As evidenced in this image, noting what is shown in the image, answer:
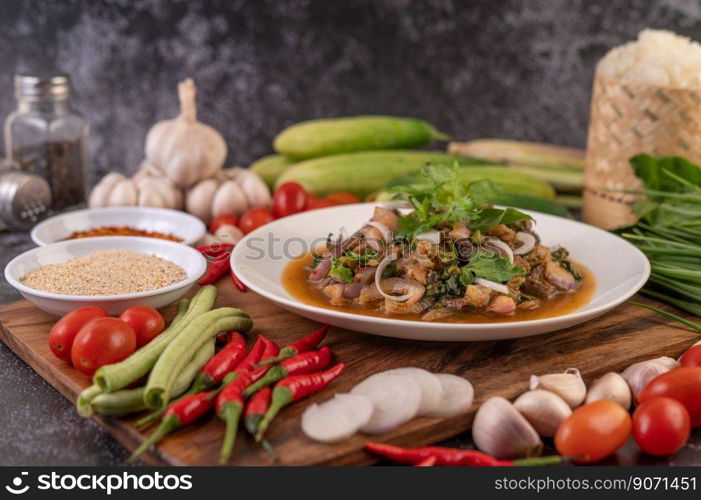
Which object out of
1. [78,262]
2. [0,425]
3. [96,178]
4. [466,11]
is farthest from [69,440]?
[466,11]

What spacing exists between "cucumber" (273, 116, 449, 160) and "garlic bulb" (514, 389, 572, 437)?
375 cm

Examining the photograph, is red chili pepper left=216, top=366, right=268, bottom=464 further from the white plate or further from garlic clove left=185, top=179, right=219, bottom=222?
garlic clove left=185, top=179, right=219, bottom=222

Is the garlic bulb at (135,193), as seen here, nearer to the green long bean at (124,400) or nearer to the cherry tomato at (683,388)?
the green long bean at (124,400)

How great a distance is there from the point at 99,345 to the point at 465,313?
1489 millimetres

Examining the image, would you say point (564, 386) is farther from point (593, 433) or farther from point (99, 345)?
point (99, 345)

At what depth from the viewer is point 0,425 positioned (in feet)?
9.48

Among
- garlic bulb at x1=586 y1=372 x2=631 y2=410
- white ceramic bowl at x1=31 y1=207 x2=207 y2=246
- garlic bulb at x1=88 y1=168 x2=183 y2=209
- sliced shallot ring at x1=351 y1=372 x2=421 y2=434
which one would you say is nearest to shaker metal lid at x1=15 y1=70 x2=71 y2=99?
garlic bulb at x1=88 y1=168 x2=183 y2=209

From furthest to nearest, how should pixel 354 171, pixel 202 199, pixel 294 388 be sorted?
pixel 354 171 < pixel 202 199 < pixel 294 388

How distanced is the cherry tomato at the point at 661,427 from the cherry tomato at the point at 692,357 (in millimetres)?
487

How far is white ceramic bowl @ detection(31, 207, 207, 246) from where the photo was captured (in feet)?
15.1

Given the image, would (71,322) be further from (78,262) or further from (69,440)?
(78,262)

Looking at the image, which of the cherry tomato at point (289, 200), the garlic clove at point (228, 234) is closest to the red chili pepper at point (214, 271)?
the garlic clove at point (228, 234)

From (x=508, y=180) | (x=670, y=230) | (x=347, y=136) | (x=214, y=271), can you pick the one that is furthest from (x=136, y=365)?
(x=347, y=136)

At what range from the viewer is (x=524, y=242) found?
3738 mm
